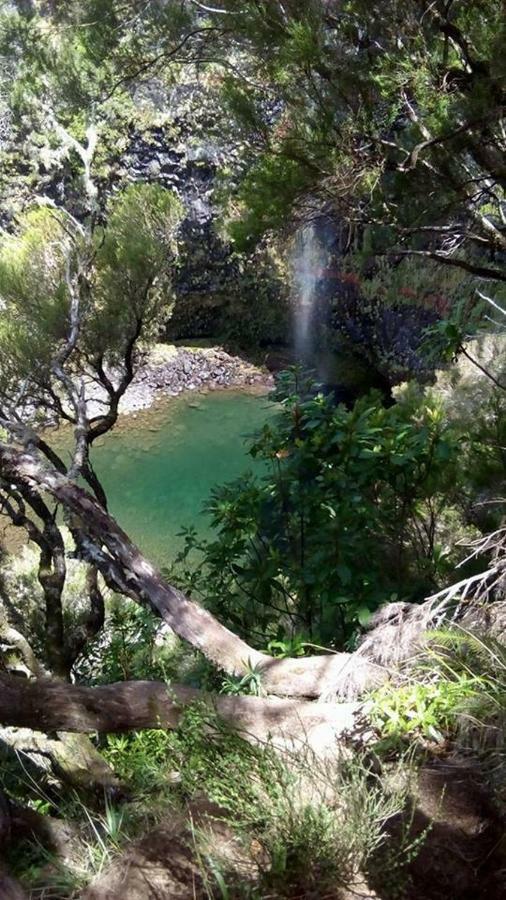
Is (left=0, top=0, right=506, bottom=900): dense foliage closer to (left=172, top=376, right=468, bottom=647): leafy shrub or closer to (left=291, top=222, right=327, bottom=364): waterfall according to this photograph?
(left=172, top=376, right=468, bottom=647): leafy shrub

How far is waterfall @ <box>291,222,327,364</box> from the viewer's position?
40.2ft

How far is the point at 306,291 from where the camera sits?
42.0 feet

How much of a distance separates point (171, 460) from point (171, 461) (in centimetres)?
3

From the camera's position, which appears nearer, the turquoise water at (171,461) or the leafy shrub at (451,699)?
the leafy shrub at (451,699)

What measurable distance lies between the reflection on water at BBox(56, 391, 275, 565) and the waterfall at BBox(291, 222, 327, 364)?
1.77 metres

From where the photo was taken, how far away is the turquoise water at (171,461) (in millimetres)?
8211

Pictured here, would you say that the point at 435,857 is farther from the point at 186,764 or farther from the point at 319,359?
the point at 319,359

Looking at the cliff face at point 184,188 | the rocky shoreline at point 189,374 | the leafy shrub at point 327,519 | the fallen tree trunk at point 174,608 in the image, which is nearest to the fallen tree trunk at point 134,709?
the fallen tree trunk at point 174,608

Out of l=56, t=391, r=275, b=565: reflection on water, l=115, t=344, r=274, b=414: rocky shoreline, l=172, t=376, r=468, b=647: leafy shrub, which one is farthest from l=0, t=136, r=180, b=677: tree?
l=115, t=344, r=274, b=414: rocky shoreline

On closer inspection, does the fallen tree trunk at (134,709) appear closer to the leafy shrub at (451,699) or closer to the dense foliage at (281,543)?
the dense foliage at (281,543)

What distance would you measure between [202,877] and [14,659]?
7.02 ft

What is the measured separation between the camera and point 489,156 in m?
2.74

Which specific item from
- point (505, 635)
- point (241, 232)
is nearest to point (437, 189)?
point (241, 232)

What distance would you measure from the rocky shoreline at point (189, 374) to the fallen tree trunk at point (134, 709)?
995 cm
